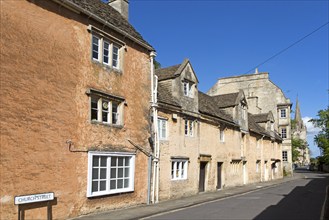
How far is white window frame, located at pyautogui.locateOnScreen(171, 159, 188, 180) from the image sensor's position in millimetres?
20609

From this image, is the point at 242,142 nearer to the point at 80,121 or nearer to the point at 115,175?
the point at 115,175

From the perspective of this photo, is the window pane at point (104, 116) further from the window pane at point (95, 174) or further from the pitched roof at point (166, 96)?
the pitched roof at point (166, 96)

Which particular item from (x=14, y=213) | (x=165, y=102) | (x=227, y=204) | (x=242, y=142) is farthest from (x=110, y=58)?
(x=242, y=142)

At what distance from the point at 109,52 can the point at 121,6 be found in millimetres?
5831

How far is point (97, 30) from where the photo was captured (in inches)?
595

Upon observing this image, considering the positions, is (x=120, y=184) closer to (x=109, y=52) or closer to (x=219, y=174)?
(x=109, y=52)

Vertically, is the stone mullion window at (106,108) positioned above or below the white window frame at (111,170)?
above

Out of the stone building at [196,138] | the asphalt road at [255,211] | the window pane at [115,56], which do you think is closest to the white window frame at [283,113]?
the stone building at [196,138]

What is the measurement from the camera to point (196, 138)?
23125 mm

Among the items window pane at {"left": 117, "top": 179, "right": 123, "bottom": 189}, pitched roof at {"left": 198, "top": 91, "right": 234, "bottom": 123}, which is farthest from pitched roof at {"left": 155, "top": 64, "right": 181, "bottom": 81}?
window pane at {"left": 117, "top": 179, "right": 123, "bottom": 189}

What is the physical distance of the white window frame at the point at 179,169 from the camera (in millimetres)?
20609

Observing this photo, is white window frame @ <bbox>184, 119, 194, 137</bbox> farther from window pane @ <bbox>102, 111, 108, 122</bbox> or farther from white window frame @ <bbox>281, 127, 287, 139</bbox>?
white window frame @ <bbox>281, 127, 287, 139</bbox>

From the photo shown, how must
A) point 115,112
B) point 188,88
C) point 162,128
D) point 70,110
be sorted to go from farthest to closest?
point 188,88 < point 162,128 < point 115,112 < point 70,110

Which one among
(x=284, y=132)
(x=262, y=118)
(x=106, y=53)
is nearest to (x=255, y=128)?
(x=262, y=118)
